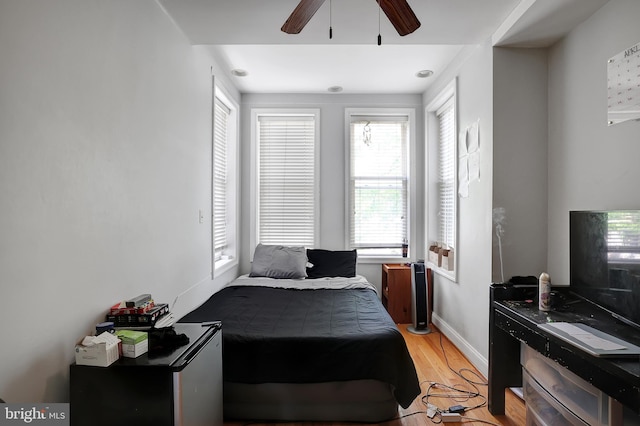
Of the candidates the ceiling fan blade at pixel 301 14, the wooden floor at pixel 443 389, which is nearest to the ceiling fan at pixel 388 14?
the ceiling fan blade at pixel 301 14

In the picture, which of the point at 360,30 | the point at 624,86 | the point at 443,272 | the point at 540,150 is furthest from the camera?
the point at 443,272

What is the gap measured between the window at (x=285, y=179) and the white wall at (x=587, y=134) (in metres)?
2.64

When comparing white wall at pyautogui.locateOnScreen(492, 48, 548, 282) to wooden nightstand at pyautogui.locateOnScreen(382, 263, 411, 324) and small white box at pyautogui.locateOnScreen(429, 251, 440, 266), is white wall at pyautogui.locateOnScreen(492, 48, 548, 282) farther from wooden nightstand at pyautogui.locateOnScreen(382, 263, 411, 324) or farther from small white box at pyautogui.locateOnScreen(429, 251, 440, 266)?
wooden nightstand at pyautogui.locateOnScreen(382, 263, 411, 324)

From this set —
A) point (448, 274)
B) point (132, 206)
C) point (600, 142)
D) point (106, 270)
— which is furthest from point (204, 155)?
point (600, 142)

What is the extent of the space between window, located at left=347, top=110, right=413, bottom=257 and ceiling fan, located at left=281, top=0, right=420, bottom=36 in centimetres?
255

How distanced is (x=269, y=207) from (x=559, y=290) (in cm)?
325

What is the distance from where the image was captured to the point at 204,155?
124 inches

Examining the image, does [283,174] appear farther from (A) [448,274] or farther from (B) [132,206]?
(B) [132,206]

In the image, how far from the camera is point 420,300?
382cm

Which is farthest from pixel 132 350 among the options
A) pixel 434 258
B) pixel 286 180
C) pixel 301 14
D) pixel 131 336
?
pixel 434 258

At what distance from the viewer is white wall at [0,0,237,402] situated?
3.94ft

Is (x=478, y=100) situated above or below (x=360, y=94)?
below

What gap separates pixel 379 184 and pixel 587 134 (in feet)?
8.13

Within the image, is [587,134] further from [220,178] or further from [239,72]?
[220,178]
